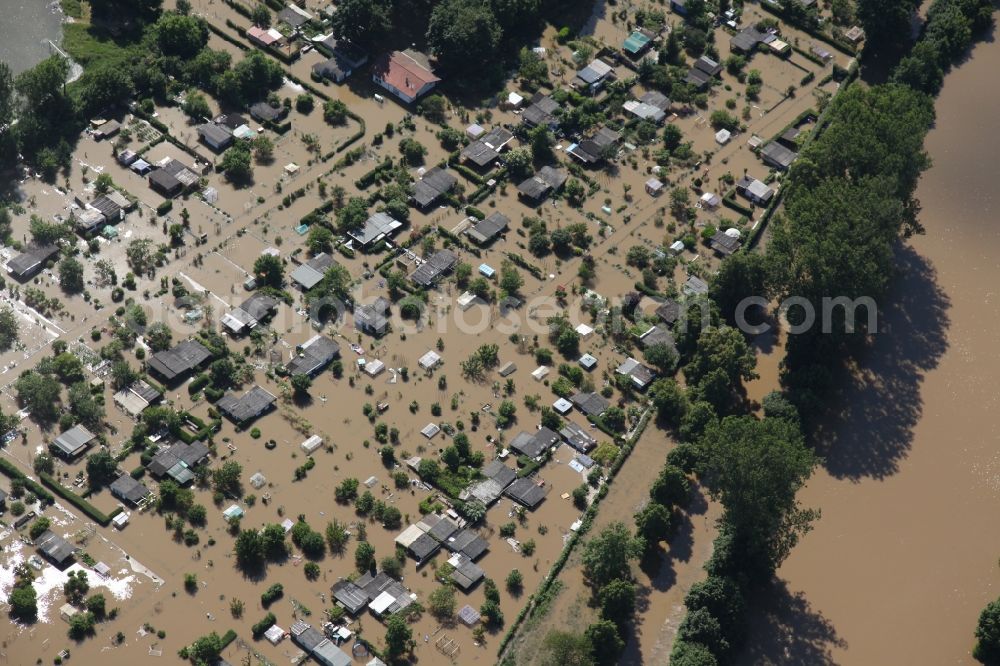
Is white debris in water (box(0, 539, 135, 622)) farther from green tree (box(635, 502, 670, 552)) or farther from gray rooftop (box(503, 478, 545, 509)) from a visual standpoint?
green tree (box(635, 502, 670, 552))

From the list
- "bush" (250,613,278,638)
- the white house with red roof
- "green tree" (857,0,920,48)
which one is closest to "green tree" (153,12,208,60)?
the white house with red roof

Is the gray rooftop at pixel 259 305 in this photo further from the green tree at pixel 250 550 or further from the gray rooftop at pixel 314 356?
the green tree at pixel 250 550

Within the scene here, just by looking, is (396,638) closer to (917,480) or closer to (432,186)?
(917,480)

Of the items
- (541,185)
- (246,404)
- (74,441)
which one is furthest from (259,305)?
(541,185)

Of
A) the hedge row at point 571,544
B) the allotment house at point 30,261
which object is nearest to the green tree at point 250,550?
the hedge row at point 571,544

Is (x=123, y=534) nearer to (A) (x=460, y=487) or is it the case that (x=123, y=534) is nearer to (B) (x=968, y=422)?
(A) (x=460, y=487)

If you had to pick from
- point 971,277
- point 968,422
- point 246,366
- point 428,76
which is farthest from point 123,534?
point 971,277
